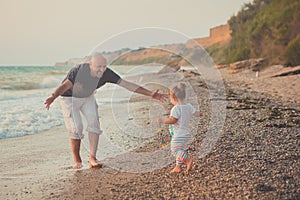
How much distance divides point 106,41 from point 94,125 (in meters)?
1.19

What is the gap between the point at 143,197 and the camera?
4199mm

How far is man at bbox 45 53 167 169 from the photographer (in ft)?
17.4

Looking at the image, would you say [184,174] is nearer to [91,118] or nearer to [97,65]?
[91,118]

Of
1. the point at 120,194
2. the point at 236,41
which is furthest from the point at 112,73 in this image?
the point at 236,41

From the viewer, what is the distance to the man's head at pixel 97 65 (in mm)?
5238

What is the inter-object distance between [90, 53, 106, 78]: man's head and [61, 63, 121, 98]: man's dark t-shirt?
72mm

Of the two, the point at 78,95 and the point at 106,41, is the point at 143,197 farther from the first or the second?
the point at 106,41

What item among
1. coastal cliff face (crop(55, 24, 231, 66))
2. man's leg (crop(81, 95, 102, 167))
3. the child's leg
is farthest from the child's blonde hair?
man's leg (crop(81, 95, 102, 167))

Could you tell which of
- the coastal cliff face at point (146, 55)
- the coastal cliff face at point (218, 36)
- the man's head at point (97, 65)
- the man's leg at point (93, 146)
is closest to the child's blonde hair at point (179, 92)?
the coastal cliff face at point (146, 55)

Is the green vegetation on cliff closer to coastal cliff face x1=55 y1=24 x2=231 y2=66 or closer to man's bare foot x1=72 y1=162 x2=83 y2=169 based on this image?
coastal cliff face x1=55 y1=24 x2=231 y2=66

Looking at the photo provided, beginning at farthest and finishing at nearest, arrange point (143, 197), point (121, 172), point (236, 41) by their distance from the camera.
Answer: point (236, 41) → point (121, 172) → point (143, 197)

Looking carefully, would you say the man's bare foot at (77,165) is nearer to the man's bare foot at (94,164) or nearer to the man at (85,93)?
the man at (85,93)

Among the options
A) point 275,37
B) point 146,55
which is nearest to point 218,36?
point 275,37

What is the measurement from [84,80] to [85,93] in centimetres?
21
